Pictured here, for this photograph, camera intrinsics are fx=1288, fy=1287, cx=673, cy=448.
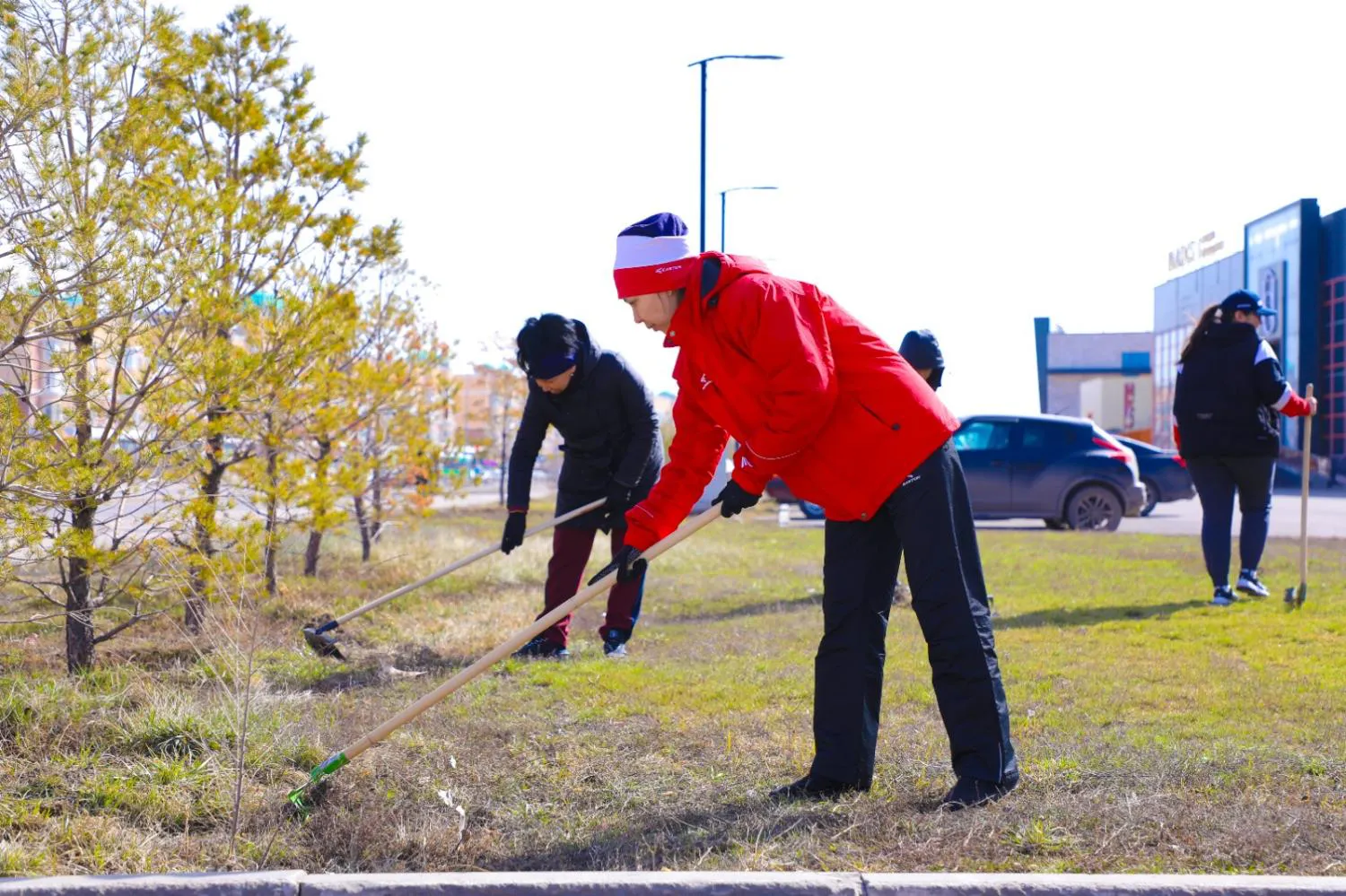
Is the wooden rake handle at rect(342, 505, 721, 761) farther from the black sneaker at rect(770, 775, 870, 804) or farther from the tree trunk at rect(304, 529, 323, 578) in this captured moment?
the tree trunk at rect(304, 529, 323, 578)

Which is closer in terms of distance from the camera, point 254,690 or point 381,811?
point 381,811

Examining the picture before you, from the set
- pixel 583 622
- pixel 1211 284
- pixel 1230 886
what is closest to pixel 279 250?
pixel 583 622

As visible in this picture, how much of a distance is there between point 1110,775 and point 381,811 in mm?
2193

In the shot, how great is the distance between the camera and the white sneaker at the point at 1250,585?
26.5ft

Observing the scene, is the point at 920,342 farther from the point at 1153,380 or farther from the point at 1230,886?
the point at 1153,380

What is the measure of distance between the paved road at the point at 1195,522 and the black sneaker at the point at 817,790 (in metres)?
Answer: 10.9

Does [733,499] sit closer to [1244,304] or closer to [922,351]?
[922,351]

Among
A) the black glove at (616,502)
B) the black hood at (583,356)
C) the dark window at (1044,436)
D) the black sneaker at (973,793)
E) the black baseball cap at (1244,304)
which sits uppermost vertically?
the black baseball cap at (1244,304)

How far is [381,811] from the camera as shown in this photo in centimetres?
371

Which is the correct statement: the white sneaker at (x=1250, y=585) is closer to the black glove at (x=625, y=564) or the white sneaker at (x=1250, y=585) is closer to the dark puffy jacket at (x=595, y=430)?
the dark puffy jacket at (x=595, y=430)

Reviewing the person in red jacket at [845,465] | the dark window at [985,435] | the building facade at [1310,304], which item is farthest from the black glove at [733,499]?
the building facade at [1310,304]

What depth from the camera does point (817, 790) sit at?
390cm

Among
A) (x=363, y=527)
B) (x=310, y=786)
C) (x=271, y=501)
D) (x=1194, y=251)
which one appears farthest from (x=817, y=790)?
(x=1194, y=251)

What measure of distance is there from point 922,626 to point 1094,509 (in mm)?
12813
